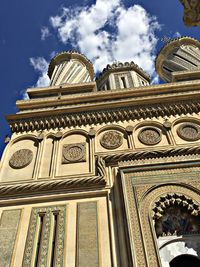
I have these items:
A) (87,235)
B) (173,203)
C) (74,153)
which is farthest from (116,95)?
(87,235)

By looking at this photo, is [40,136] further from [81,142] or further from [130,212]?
[130,212]

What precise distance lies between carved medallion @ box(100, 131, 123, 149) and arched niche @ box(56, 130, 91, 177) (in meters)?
0.33

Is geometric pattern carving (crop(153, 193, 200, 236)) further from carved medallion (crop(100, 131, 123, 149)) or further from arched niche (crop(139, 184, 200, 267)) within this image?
carved medallion (crop(100, 131, 123, 149))

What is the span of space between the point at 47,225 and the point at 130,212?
1.26 m

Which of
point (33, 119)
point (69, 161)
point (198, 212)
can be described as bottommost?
point (198, 212)

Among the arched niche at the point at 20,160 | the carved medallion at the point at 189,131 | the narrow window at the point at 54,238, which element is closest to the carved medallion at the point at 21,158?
the arched niche at the point at 20,160

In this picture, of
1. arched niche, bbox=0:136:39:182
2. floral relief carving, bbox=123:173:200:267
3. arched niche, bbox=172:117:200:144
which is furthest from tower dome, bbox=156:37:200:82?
floral relief carving, bbox=123:173:200:267

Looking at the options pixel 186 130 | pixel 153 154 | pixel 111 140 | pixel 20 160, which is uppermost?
pixel 186 130

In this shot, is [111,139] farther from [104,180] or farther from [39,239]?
[39,239]

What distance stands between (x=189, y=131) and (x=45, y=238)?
354 centimetres

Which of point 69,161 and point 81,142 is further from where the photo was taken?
point 81,142

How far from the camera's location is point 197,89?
7855mm

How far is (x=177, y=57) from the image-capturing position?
13.3m

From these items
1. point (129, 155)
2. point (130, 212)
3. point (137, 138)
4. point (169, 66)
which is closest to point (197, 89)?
point (137, 138)
